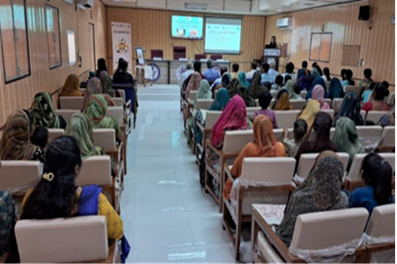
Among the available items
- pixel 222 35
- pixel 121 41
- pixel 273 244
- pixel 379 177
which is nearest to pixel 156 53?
pixel 121 41

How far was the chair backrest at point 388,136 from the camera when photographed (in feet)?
11.5

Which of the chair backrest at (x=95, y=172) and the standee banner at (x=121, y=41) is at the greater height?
the standee banner at (x=121, y=41)

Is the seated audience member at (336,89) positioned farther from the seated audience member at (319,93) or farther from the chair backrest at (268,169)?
the chair backrest at (268,169)

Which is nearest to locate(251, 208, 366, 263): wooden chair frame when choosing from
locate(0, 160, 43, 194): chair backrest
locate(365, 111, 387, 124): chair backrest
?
locate(0, 160, 43, 194): chair backrest

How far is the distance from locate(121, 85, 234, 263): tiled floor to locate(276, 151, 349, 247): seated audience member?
102 cm

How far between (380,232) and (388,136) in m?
2.12

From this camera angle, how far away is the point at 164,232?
2963 millimetres

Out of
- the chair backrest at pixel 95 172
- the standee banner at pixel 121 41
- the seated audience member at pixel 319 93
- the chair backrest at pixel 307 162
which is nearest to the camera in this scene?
the chair backrest at pixel 95 172

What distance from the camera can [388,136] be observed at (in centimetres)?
354

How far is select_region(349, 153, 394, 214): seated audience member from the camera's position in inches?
71.7

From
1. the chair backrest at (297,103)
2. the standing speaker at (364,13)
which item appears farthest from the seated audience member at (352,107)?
the standing speaker at (364,13)

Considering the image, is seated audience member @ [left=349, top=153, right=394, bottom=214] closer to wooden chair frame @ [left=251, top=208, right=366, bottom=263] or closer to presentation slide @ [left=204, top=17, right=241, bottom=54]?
wooden chair frame @ [left=251, top=208, right=366, bottom=263]

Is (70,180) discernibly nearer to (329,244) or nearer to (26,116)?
(26,116)

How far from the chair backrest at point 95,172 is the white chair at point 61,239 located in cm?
86
